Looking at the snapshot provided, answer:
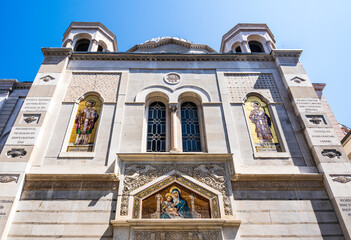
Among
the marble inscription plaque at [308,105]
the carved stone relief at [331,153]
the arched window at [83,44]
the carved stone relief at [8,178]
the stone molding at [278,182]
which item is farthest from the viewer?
the arched window at [83,44]

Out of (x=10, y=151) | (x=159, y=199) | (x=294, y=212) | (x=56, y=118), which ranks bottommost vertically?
(x=294, y=212)

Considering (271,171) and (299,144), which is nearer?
(271,171)

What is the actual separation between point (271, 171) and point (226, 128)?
2.10m

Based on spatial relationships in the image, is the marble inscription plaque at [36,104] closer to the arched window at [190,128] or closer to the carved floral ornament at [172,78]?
the carved floral ornament at [172,78]

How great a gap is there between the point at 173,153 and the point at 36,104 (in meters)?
5.45

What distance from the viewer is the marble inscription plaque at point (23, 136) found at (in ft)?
27.2

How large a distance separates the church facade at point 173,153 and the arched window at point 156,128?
41 millimetres

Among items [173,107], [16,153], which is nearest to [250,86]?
[173,107]

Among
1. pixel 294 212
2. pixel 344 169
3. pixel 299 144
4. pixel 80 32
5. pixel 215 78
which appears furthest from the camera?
pixel 80 32

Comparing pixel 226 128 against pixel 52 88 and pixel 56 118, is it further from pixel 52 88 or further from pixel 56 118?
pixel 52 88

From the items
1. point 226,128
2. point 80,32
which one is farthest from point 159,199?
point 80,32

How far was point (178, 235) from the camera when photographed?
259 inches

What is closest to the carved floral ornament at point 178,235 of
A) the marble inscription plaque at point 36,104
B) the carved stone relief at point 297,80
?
the marble inscription plaque at point 36,104

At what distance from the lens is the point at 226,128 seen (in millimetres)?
9125
